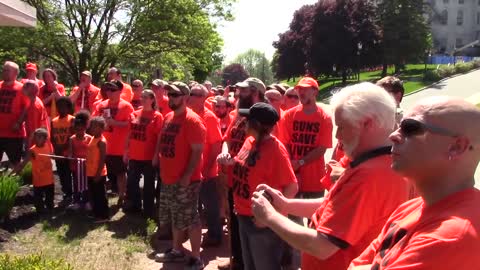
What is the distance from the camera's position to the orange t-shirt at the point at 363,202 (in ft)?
7.94

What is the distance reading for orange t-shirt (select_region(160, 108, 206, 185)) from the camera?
5691mm

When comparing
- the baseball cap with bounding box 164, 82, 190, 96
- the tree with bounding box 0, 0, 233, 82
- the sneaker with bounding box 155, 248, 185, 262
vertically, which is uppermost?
the tree with bounding box 0, 0, 233, 82

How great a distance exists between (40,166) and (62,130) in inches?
28.4

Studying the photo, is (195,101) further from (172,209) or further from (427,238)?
(427,238)

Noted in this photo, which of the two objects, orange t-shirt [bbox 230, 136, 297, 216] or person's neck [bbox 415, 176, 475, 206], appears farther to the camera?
orange t-shirt [bbox 230, 136, 297, 216]

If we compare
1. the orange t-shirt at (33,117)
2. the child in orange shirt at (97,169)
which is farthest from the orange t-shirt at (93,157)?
the orange t-shirt at (33,117)

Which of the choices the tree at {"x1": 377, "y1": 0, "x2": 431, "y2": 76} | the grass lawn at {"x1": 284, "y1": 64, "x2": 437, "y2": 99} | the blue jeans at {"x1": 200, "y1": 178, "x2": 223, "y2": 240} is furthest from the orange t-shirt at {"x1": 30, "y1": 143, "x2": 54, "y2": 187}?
the tree at {"x1": 377, "y1": 0, "x2": 431, "y2": 76}

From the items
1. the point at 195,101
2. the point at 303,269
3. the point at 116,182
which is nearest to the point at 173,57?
the point at 116,182

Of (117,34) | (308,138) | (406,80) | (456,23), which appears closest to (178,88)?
(308,138)

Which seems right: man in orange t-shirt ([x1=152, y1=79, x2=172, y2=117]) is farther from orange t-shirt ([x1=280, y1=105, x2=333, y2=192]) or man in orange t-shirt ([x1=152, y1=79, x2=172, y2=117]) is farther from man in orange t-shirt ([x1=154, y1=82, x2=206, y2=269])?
orange t-shirt ([x1=280, y1=105, x2=333, y2=192])

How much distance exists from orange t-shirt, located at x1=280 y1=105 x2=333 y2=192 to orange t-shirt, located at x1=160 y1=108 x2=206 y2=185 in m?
1.01

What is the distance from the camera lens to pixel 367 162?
98.3 inches

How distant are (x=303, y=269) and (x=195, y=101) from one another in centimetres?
416

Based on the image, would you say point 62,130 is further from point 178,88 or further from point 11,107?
point 178,88
